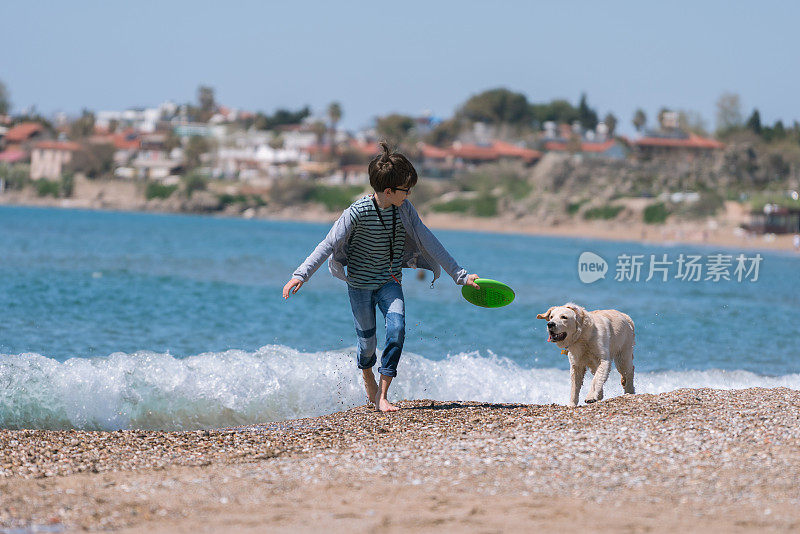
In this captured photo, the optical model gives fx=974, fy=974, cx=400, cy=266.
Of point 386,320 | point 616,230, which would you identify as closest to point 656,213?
point 616,230

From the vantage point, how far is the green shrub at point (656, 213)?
99688mm

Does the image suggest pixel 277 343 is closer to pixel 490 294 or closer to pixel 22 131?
pixel 490 294

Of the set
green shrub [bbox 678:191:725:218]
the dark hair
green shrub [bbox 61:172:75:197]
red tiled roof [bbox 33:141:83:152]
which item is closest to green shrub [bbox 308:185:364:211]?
green shrub [bbox 61:172:75:197]

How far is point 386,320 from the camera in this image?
7613mm

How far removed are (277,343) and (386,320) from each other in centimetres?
808

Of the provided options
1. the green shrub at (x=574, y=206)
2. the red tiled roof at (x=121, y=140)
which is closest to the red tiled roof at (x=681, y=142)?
the green shrub at (x=574, y=206)

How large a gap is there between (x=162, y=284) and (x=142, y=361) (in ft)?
53.3

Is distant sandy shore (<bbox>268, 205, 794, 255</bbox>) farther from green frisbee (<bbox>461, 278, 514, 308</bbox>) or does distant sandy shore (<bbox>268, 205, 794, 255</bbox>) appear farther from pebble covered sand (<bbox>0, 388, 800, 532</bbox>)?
pebble covered sand (<bbox>0, 388, 800, 532</bbox>)

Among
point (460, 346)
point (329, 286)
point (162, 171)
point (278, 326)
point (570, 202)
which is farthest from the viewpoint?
point (162, 171)

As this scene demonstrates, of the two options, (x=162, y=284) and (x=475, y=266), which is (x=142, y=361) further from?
(x=475, y=266)

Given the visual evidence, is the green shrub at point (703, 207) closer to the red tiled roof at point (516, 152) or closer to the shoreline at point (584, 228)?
the shoreline at point (584, 228)

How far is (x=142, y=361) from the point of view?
10.4 m

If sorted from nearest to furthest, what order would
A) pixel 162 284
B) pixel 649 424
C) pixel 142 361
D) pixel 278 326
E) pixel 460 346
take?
1. pixel 649 424
2. pixel 142 361
3. pixel 460 346
4. pixel 278 326
5. pixel 162 284

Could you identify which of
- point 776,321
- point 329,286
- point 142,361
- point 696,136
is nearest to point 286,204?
point 696,136
